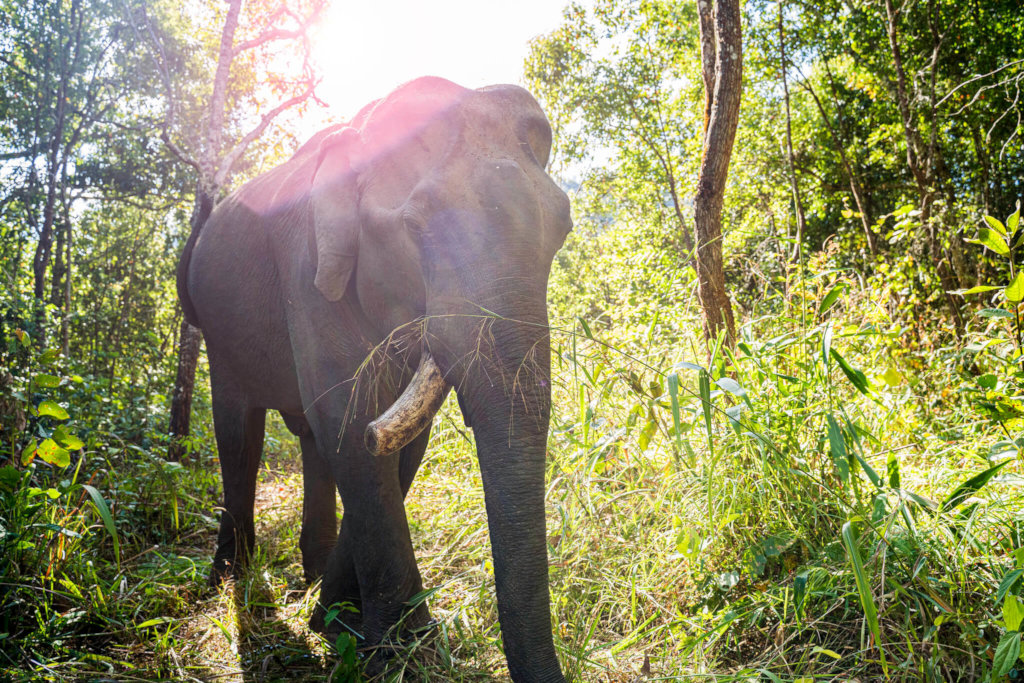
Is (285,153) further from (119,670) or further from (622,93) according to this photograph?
(119,670)

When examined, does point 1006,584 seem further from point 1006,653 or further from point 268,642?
point 268,642

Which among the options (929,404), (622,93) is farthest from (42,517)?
(622,93)

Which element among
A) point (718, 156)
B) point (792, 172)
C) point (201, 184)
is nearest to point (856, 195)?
point (718, 156)

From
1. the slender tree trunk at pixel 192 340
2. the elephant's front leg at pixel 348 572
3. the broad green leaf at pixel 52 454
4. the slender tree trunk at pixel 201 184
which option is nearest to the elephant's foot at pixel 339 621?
the elephant's front leg at pixel 348 572

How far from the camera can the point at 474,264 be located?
2.38 meters

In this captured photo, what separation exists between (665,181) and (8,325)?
13.3 metres

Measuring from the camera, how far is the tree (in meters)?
7.22

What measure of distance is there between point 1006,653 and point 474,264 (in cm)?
189

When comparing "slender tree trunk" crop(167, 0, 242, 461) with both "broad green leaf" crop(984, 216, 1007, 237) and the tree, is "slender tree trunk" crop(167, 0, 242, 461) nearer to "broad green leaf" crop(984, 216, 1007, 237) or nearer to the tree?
the tree

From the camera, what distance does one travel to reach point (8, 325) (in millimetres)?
4461

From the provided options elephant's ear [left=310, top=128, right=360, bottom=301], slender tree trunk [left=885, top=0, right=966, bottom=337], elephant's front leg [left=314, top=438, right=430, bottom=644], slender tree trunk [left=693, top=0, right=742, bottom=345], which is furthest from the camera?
slender tree trunk [left=885, top=0, right=966, bottom=337]

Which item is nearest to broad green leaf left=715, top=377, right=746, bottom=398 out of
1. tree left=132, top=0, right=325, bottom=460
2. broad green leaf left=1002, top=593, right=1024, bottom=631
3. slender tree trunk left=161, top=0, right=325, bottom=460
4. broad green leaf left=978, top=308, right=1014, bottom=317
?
broad green leaf left=1002, top=593, right=1024, bottom=631

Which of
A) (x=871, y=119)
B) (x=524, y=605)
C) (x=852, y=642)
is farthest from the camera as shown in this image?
(x=871, y=119)

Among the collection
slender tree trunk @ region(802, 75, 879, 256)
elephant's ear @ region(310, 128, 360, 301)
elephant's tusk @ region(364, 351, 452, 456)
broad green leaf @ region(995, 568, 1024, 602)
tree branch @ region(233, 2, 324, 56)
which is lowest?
broad green leaf @ region(995, 568, 1024, 602)
